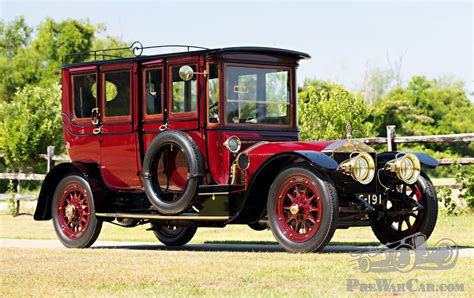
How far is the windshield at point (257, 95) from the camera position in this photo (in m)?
13.5

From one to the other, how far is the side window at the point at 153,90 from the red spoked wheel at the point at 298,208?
2.74 meters

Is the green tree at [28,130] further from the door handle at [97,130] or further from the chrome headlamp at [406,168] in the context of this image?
the chrome headlamp at [406,168]

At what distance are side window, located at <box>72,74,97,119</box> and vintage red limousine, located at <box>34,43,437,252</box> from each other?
23 mm

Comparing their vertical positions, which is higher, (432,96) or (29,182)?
(432,96)

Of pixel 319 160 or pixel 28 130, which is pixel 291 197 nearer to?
pixel 319 160

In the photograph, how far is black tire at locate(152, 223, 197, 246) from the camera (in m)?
15.4

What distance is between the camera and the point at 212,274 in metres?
9.88

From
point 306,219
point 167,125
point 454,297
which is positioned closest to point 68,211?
point 167,125

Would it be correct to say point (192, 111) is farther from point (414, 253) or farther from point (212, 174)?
point (414, 253)

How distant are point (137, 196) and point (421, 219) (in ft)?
13.9

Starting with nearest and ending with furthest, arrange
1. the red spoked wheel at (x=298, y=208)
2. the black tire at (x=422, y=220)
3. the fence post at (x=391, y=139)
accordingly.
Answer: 1. the red spoked wheel at (x=298, y=208)
2. the black tire at (x=422, y=220)
3. the fence post at (x=391, y=139)

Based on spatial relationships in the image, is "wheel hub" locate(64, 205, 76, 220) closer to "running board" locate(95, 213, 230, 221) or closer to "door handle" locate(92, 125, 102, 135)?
"running board" locate(95, 213, 230, 221)

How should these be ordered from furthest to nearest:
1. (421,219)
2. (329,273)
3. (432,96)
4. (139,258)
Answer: (432,96), (421,219), (139,258), (329,273)

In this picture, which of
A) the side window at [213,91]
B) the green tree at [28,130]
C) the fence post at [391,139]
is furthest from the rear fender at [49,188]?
the green tree at [28,130]
